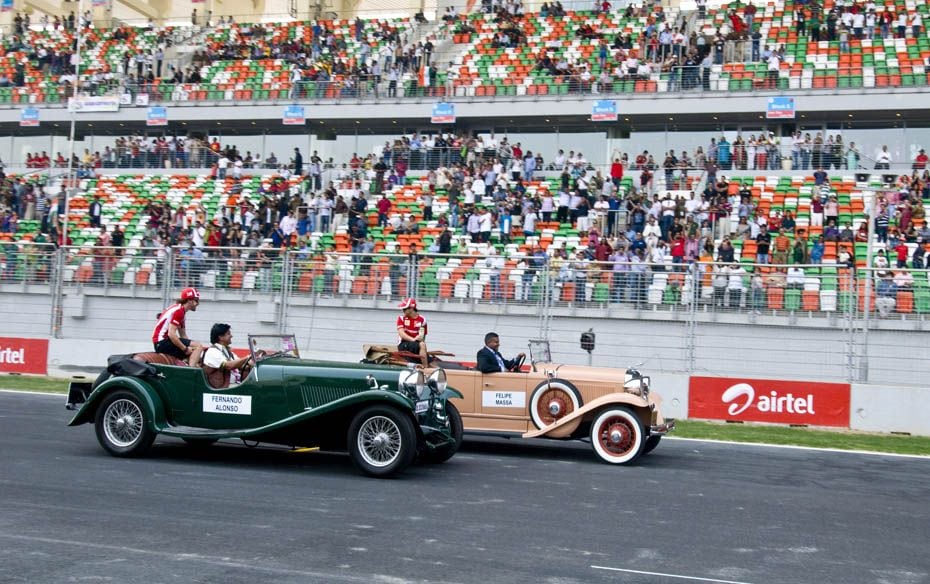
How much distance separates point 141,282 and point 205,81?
18.7m

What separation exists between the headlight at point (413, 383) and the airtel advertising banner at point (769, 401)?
28.0 feet

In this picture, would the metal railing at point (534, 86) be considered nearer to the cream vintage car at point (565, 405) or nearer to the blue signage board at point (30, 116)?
the blue signage board at point (30, 116)

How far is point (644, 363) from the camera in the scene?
757 inches

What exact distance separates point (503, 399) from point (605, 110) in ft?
71.9

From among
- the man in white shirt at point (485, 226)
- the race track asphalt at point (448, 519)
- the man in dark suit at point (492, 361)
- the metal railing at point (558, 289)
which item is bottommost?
the race track asphalt at point (448, 519)

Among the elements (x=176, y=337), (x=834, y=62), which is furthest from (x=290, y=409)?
(x=834, y=62)

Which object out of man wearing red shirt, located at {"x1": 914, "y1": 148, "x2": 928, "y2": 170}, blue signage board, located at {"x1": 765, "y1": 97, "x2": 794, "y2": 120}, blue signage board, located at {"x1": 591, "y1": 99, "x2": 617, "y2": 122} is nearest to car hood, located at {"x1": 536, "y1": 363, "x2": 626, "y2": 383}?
man wearing red shirt, located at {"x1": 914, "y1": 148, "x2": 928, "y2": 170}

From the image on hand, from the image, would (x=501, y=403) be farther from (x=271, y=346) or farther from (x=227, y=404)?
(x=227, y=404)

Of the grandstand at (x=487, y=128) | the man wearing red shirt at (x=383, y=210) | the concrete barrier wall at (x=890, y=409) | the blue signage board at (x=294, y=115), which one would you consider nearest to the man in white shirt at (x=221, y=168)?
the grandstand at (x=487, y=128)

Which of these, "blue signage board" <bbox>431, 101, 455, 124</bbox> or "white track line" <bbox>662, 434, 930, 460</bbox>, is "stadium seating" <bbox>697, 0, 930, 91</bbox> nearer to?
"blue signage board" <bbox>431, 101, 455, 124</bbox>

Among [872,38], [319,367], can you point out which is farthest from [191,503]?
[872,38]

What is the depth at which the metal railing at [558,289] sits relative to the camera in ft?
60.3

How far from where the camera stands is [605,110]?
1334 inches

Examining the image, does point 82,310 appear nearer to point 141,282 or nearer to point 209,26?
point 141,282
